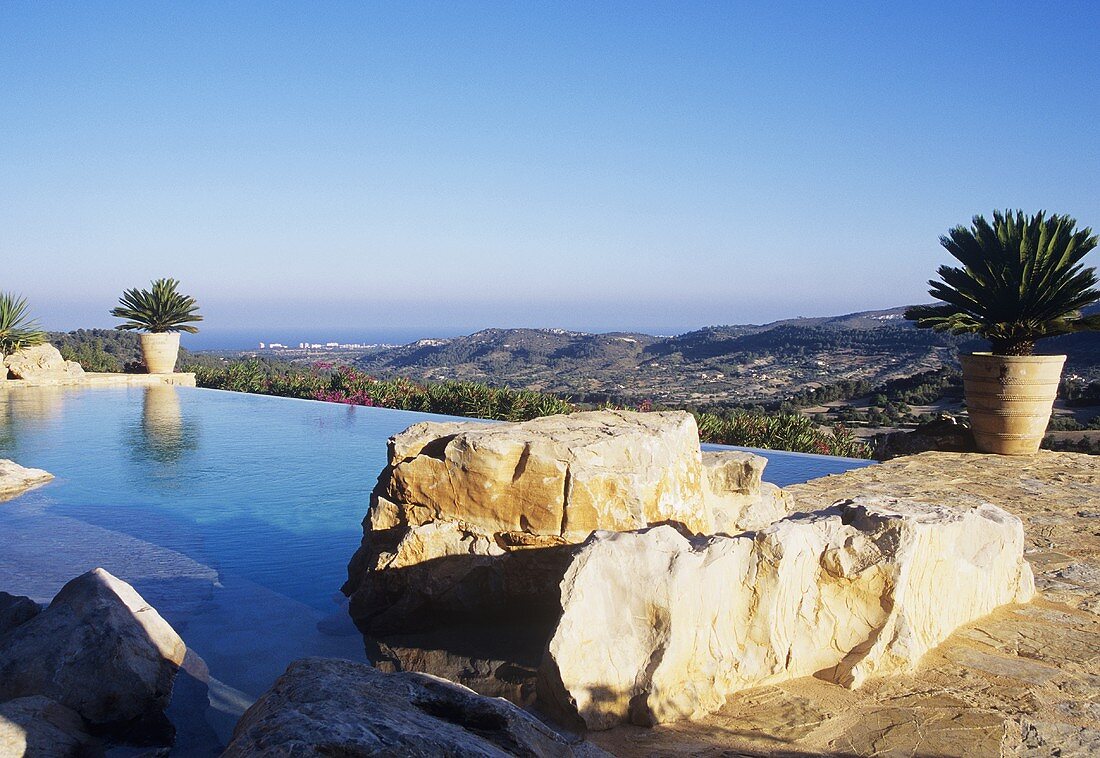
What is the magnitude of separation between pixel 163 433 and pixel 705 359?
29.8 meters

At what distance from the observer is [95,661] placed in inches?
149

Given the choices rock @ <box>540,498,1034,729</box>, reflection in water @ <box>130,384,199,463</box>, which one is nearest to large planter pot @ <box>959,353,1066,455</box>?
rock @ <box>540,498,1034,729</box>

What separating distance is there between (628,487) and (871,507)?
1.41 m

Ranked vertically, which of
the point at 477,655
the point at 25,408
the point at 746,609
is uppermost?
the point at 746,609

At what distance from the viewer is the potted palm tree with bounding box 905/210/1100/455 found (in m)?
8.98

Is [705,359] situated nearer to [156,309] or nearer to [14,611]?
[156,309]

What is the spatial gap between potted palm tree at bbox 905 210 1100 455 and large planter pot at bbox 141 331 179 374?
56.6 feet

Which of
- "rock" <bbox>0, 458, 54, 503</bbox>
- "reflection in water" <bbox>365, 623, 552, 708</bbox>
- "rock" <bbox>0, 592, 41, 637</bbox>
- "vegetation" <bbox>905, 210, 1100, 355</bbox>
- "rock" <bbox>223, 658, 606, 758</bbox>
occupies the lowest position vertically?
"reflection in water" <bbox>365, 623, 552, 708</bbox>

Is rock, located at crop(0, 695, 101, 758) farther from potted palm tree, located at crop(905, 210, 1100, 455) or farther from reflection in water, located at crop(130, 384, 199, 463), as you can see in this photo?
potted palm tree, located at crop(905, 210, 1100, 455)

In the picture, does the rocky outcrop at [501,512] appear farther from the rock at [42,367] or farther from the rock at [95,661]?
the rock at [42,367]

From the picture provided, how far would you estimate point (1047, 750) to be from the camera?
3104mm

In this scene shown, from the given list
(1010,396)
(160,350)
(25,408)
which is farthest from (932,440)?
(160,350)

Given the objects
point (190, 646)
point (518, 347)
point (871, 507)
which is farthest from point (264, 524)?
point (518, 347)

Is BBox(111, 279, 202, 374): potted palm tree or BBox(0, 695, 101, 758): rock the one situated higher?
BBox(111, 279, 202, 374): potted palm tree
